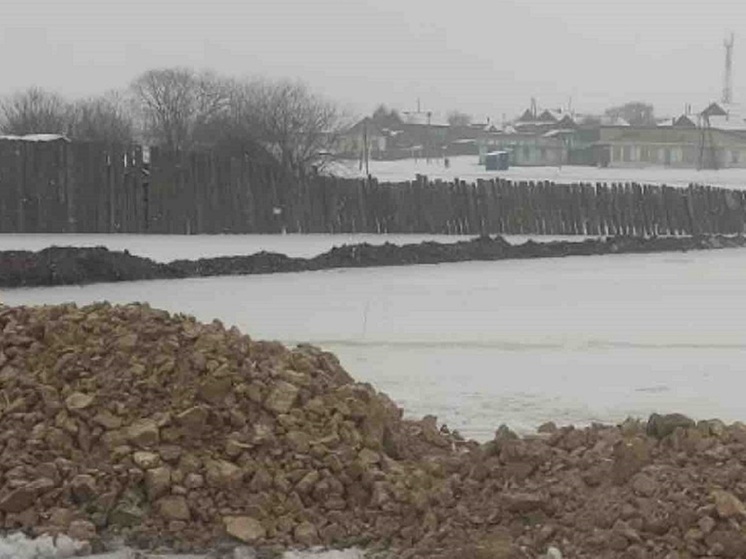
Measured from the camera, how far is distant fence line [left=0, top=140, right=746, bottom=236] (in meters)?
25.7

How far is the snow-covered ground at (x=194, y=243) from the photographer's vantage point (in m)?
23.3

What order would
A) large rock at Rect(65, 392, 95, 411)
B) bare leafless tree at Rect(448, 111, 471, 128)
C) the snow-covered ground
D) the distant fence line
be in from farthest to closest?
bare leafless tree at Rect(448, 111, 471, 128) < the distant fence line < the snow-covered ground < large rock at Rect(65, 392, 95, 411)

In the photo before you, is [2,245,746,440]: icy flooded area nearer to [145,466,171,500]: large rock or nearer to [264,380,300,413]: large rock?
[264,380,300,413]: large rock

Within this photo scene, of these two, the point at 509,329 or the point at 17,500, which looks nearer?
the point at 17,500

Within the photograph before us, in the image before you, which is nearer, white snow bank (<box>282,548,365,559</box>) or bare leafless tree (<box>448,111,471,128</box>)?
white snow bank (<box>282,548,365,559</box>)

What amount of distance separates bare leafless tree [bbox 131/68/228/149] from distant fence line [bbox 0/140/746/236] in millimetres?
20872

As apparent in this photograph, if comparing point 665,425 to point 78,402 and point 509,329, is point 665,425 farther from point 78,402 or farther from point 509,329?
point 509,329

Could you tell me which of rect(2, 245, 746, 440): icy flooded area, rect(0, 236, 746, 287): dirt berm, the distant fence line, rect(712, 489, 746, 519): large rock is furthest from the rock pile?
the distant fence line

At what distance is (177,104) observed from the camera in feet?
199

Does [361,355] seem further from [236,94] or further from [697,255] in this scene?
[236,94]

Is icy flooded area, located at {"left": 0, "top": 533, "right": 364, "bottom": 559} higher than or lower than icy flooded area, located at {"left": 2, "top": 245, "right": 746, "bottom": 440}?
lower

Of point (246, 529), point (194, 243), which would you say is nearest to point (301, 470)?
point (246, 529)

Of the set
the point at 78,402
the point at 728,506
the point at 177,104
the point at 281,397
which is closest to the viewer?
the point at 728,506

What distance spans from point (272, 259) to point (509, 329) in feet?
27.6
